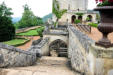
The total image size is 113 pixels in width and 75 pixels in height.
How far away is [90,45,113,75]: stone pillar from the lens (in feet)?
13.8

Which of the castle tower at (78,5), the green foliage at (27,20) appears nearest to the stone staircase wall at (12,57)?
the castle tower at (78,5)

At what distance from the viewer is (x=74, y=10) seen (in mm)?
35312

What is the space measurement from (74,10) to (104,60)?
32095mm

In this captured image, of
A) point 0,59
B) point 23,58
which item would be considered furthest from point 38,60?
point 0,59

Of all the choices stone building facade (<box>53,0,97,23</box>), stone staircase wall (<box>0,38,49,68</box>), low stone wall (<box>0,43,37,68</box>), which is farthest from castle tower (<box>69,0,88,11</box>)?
low stone wall (<box>0,43,37,68</box>)

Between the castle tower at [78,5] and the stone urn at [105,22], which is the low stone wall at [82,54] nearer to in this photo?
the stone urn at [105,22]

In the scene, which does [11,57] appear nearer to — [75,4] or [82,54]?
[82,54]

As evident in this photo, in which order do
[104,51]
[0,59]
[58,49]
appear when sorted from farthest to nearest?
[58,49]
[0,59]
[104,51]

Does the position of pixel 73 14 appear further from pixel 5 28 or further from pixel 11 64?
pixel 11 64

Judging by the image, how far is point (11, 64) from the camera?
7355 mm

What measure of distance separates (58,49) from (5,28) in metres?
17.6

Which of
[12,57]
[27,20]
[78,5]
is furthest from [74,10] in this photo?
[12,57]

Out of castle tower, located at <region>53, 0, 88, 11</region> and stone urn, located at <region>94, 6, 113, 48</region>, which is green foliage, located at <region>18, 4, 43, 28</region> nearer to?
castle tower, located at <region>53, 0, 88, 11</region>

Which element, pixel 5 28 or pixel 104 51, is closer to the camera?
pixel 104 51
